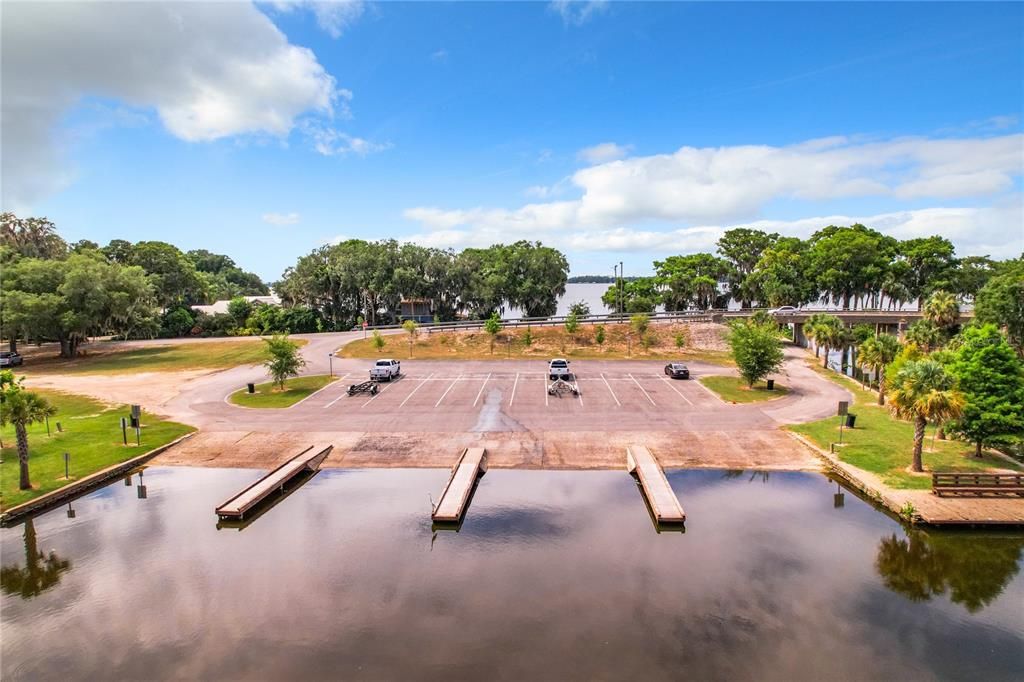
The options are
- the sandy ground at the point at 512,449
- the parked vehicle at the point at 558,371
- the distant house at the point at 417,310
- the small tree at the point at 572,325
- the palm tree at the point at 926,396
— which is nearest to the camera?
the palm tree at the point at 926,396

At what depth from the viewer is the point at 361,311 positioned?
92188mm

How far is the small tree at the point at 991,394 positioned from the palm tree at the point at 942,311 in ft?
96.1

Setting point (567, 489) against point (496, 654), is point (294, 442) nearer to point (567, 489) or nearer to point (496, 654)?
point (567, 489)

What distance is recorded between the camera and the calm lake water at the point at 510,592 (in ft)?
47.4

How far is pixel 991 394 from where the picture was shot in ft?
85.3

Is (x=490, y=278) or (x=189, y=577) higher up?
(x=490, y=278)

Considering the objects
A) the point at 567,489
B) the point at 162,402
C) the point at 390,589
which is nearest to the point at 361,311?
Result: the point at 162,402

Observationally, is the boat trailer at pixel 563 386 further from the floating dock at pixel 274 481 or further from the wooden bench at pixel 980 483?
the wooden bench at pixel 980 483

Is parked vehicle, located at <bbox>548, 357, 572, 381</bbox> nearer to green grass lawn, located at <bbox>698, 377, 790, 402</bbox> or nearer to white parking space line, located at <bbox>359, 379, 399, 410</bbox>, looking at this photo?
green grass lawn, located at <bbox>698, 377, 790, 402</bbox>

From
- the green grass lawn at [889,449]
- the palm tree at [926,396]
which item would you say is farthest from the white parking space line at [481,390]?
the palm tree at [926,396]

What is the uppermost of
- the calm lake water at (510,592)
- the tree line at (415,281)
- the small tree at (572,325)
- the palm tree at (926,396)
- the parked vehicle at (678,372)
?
the tree line at (415,281)

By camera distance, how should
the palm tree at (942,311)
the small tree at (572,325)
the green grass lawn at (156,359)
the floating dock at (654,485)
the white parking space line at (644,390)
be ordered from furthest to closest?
the small tree at (572,325) < the green grass lawn at (156,359) < the palm tree at (942,311) < the white parking space line at (644,390) < the floating dock at (654,485)

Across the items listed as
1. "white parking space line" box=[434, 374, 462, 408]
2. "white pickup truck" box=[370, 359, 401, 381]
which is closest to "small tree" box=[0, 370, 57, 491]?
"white parking space line" box=[434, 374, 462, 408]

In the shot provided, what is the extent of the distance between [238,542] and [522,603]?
1195 cm
